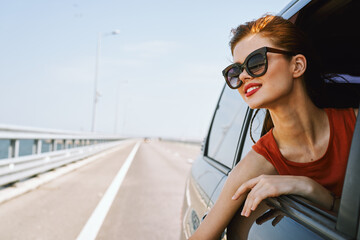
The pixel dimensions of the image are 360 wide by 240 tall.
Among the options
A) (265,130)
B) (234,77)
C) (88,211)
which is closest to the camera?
(234,77)

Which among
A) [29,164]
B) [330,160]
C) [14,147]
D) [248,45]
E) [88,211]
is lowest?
[88,211]

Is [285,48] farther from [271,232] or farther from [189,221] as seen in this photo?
[189,221]

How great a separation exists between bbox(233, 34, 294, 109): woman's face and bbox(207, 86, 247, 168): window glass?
0.95 meters

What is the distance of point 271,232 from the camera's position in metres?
1.32

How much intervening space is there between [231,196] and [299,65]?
0.72m

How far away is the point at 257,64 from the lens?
1.68 meters

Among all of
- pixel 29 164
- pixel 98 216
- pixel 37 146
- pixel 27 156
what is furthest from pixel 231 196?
pixel 37 146

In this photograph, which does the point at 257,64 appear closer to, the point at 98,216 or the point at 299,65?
the point at 299,65

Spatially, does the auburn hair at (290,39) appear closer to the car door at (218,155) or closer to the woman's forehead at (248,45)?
the woman's forehead at (248,45)

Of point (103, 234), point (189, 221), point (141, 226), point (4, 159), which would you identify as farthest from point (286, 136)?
point (4, 159)

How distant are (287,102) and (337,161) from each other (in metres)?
0.36

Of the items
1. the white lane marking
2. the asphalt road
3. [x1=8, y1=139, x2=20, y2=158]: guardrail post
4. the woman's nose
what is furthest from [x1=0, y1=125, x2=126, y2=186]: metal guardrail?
the woman's nose

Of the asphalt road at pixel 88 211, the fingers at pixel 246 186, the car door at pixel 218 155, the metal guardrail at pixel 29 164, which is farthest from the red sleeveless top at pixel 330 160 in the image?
the metal guardrail at pixel 29 164

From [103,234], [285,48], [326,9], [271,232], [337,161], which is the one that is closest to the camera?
[271,232]
